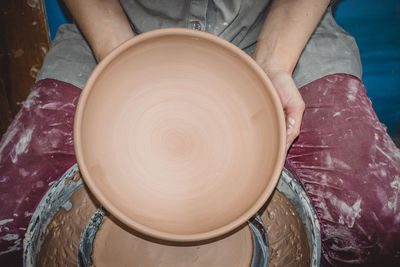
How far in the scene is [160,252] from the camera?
0.63 m

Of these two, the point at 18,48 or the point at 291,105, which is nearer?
the point at 291,105

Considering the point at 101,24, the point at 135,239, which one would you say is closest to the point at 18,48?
the point at 101,24

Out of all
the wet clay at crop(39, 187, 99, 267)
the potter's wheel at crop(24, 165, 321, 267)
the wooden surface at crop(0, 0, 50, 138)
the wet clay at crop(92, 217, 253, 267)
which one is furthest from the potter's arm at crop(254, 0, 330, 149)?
the wooden surface at crop(0, 0, 50, 138)

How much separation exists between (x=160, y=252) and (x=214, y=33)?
23.4 inches

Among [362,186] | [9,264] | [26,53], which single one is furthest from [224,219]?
[26,53]

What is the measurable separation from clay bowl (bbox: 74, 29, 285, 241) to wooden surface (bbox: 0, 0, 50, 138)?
0.87 metres

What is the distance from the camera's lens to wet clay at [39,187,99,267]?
631 millimetres

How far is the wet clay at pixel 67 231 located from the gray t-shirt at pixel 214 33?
1.06ft

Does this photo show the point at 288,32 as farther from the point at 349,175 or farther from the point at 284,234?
the point at 284,234

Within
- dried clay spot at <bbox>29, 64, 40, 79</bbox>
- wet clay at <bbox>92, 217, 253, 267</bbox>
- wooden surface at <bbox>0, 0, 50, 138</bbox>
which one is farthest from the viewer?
dried clay spot at <bbox>29, 64, 40, 79</bbox>

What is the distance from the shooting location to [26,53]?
3.98 feet

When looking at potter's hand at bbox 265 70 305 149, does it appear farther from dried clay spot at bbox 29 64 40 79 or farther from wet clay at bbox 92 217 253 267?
dried clay spot at bbox 29 64 40 79

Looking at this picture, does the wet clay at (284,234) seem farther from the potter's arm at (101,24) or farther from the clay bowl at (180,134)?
the potter's arm at (101,24)

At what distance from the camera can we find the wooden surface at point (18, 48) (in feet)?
3.72
